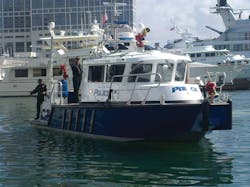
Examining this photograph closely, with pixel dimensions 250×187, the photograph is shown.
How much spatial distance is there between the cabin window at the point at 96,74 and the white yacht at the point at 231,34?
6108cm

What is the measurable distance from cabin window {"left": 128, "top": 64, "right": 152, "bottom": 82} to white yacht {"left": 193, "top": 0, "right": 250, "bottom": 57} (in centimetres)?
6226

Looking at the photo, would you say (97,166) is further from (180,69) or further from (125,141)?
(180,69)

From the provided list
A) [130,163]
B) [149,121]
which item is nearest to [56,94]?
[149,121]

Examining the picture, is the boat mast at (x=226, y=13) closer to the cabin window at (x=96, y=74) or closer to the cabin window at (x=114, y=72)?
the cabin window at (x=96, y=74)

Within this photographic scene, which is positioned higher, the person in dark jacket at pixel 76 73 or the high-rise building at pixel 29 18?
the high-rise building at pixel 29 18

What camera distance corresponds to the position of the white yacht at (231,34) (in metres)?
79.6

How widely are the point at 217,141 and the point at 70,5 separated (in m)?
79.2

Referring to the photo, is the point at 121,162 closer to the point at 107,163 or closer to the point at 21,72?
the point at 107,163

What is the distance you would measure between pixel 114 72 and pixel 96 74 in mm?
955

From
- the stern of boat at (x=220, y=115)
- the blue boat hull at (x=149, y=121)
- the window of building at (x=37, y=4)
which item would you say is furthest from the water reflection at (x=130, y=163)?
the window of building at (x=37, y=4)

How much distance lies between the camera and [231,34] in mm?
81125

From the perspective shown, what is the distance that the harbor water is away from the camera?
42.1 ft

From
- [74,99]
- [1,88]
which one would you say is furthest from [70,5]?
[74,99]

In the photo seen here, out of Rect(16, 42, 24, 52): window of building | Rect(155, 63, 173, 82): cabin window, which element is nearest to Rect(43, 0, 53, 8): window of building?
Rect(16, 42, 24, 52): window of building
